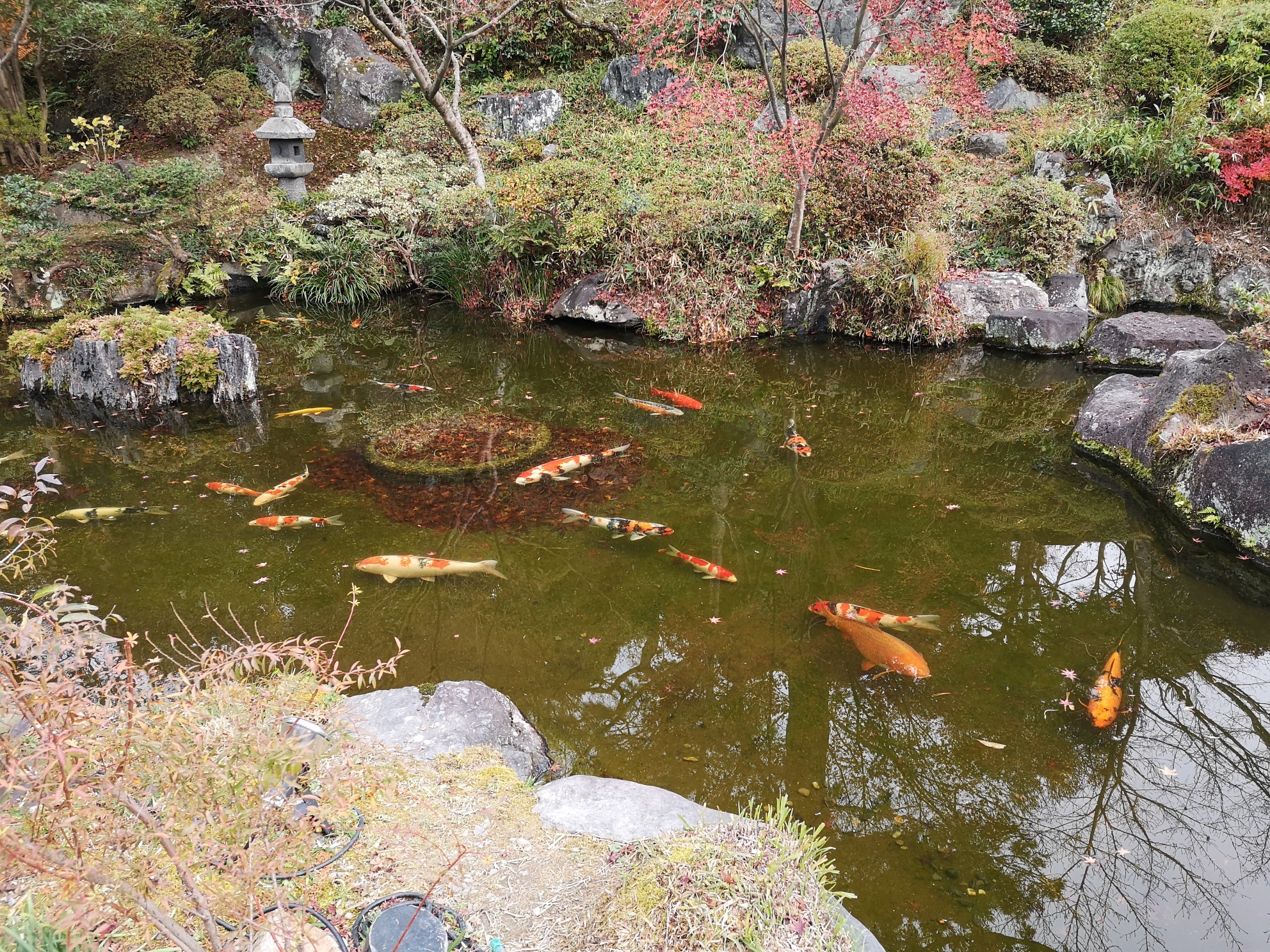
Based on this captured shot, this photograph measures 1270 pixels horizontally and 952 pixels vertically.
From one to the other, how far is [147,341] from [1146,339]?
10833mm

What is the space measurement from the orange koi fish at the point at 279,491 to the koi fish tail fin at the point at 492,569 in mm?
2038

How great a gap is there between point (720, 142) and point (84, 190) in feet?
30.8

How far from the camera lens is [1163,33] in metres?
11.4

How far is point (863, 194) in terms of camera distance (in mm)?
10734

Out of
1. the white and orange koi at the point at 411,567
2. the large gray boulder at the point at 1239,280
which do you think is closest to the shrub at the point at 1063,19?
the large gray boulder at the point at 1239,280

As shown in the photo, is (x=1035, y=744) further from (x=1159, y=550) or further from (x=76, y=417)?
(x=76, y=417)

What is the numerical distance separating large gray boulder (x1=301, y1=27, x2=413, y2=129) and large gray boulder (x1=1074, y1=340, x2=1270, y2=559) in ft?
52.1

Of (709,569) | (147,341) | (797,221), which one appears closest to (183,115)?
(147,341)

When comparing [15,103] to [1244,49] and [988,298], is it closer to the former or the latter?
[988,298]

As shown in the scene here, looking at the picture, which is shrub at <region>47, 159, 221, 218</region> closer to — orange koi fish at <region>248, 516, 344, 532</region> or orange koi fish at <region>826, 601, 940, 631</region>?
orange koi fish at <region>248, 516, 344, 532</region>

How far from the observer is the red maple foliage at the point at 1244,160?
10.0m

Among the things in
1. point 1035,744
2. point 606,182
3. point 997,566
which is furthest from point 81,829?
point 606,182

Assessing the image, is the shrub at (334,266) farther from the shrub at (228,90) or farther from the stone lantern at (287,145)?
the shrub at (228,90)

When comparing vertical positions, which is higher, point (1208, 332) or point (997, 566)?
point (1208, 332)
